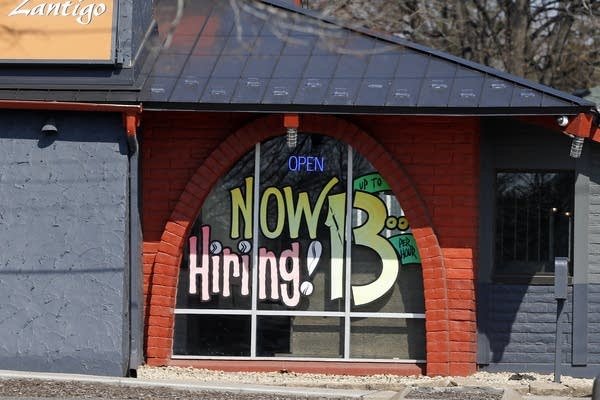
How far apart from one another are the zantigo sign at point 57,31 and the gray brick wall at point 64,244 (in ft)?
2.06

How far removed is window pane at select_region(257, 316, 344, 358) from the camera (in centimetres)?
1342

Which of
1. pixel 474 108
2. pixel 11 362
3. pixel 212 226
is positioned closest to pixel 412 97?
pixel 474 108

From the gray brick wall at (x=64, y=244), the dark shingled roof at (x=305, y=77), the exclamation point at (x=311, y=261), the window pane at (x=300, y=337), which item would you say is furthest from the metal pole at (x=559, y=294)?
the gray brick wall at (x=64, y=244)

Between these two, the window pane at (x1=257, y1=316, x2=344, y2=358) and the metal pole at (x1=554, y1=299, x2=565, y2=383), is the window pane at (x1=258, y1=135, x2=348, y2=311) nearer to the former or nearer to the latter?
the window pane at (x1=257, y1=316, x2=344, y2=358)

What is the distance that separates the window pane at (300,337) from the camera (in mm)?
13422

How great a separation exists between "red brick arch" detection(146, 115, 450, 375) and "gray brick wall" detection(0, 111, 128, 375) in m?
0.56


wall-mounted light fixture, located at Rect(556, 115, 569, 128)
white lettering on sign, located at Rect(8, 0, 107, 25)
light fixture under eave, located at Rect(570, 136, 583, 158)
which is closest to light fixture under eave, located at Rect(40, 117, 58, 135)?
white lettering on sign, located at Rect(8, 0, 107, 25)

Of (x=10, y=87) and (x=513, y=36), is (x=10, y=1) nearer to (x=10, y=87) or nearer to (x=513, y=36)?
(x=10, y=87)

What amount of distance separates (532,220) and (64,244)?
5212 mm

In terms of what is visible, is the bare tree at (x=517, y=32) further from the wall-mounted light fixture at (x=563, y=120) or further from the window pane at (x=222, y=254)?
the wall-mounted light fixture at (x=563, y=120)

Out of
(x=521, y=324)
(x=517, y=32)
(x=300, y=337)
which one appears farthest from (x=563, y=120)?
(x=517, y=32)

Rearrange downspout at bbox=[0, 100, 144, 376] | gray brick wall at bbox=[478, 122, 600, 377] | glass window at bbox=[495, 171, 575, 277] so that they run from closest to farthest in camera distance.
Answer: downspout at bbox=[0, 100, 144, 376] < gray brick wall at bbox=[478, 122, 600, 377] < glass window at bbox=[495, 171, 575, 277]

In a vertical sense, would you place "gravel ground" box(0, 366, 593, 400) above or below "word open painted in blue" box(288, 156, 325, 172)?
below

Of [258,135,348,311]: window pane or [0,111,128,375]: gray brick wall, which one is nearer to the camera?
[0,111,128,375]: gray brick wall
